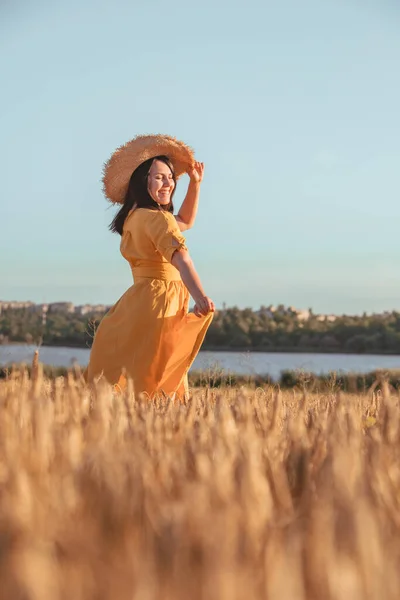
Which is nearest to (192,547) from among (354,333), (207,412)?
(207,412)

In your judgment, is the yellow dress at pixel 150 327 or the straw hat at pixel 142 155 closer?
the yellow dress at pixel 150 327

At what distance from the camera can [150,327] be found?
16.2ft

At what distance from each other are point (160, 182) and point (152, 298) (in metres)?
0.76

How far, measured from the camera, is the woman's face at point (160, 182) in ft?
17.2

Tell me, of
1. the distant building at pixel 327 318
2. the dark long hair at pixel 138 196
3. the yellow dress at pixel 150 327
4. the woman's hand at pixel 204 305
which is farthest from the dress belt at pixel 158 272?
the distant building at pixel 327 318

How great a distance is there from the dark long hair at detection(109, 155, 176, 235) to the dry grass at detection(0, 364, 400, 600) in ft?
10.6

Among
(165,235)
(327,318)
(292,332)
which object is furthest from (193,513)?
(327,318)

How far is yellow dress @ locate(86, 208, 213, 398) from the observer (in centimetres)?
487

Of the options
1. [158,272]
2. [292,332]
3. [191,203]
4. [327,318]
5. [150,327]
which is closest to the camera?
[150,327]

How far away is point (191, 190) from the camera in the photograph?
17.7 feet

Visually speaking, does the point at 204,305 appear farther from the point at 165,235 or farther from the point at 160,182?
the point at 160,182

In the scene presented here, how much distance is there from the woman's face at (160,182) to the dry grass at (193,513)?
326 centimetres

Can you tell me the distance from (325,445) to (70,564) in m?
0.98

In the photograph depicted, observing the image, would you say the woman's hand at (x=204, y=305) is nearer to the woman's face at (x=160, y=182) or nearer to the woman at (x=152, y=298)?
the woman at (x=152, y=298)
